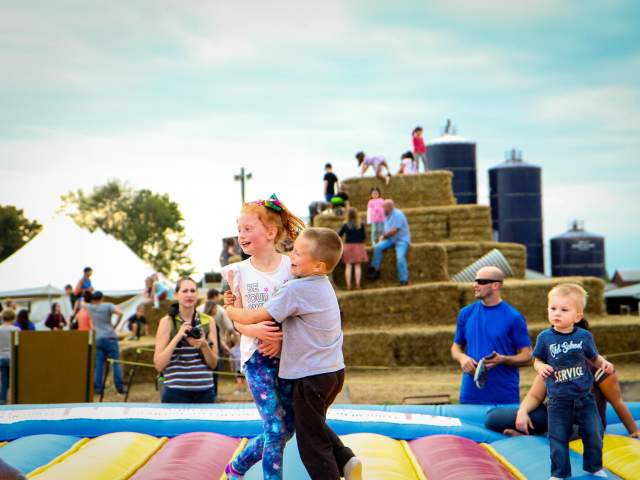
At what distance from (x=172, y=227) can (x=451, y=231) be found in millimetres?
44448

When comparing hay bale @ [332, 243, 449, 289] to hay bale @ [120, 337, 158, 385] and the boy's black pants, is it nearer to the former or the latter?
hay bale @ [120, 337, 158, 385]

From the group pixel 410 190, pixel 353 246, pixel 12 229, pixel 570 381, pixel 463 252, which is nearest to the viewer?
pixel 570 381

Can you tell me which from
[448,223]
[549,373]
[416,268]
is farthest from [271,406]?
[448,223]

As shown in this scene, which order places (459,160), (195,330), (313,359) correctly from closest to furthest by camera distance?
1. (313,359)
2. (195,330)
3. (459,160)

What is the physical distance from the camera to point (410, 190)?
21875 mm

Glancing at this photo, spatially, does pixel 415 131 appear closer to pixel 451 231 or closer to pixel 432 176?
pixel 432 176

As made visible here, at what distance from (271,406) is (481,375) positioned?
2632 millimetres

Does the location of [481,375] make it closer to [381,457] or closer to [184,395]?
[381,457]

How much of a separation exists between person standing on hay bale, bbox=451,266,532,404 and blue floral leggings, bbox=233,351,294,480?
246cm

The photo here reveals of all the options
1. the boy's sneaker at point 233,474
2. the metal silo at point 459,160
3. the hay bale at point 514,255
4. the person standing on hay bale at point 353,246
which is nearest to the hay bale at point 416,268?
the person standing on hay bale at point 353,246

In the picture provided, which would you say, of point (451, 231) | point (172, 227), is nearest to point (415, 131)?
point (451, 231)

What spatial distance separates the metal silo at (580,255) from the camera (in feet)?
156

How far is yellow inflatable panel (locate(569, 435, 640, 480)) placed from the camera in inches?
165

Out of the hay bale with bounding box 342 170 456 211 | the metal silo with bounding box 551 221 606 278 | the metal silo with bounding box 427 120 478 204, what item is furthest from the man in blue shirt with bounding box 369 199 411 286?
the metal silo with bounding box 551 221 606 278
